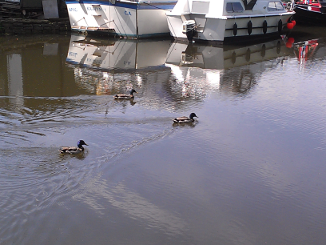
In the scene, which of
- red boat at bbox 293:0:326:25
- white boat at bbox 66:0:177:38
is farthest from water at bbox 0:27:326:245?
red boat at bbox 293:0:326:25

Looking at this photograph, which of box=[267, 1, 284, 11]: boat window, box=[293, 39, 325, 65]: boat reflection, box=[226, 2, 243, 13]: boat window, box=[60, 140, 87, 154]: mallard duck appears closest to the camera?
box=[60, 140, 87, 154]: mallard duck

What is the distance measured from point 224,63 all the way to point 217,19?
365 cm

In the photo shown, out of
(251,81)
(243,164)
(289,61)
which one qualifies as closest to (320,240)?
(243,164)

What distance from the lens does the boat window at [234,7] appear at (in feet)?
69.4

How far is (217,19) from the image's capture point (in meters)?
20.7

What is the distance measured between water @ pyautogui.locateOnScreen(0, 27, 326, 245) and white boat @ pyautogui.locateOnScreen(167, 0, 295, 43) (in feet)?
16.8

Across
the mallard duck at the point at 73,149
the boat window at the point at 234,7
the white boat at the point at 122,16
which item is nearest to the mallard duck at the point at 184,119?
the mallard duck at the point at 73,149

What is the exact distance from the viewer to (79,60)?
17484mm

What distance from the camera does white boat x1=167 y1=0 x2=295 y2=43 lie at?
20.9 metres

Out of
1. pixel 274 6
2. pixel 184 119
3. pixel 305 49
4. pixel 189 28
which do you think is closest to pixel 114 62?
pixel 189 28

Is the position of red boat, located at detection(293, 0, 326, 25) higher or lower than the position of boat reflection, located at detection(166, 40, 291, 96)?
higher

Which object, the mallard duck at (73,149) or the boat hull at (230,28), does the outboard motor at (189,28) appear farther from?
the mallard duck at (73,149)

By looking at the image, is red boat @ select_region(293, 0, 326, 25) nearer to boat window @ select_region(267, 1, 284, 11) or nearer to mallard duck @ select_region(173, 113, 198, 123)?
boat window @ select_region(267, 1, 284, 11)

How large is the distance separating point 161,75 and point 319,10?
17.4 metres
